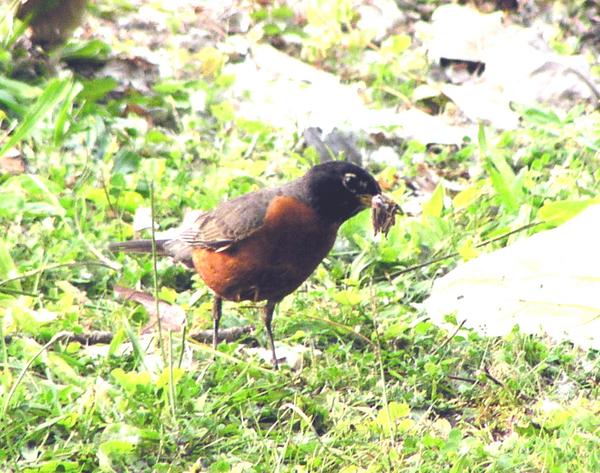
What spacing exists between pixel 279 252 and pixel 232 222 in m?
0.29

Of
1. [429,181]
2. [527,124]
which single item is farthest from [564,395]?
[527,124]

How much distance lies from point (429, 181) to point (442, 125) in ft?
2.46

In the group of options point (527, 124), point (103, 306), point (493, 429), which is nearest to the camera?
point (493, 429)

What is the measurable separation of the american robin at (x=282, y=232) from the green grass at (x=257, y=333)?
0.89 ft

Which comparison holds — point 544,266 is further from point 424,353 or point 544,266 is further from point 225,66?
point 225,66

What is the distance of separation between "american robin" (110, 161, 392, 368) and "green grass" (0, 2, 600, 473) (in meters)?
0.27

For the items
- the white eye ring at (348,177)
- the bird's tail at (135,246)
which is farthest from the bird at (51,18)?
the white eye ring at (348,177)

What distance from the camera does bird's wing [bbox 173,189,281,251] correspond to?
177 inches

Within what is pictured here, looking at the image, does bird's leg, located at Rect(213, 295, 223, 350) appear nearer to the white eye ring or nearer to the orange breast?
the orange breast

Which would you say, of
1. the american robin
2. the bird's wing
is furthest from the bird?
the american robin

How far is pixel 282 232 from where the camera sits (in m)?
4.42

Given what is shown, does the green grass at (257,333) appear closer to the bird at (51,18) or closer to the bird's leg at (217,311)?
the bird's leg at (217,311)

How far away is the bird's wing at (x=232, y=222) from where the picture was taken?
4.51 metres

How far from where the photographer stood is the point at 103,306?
4.83 metres
